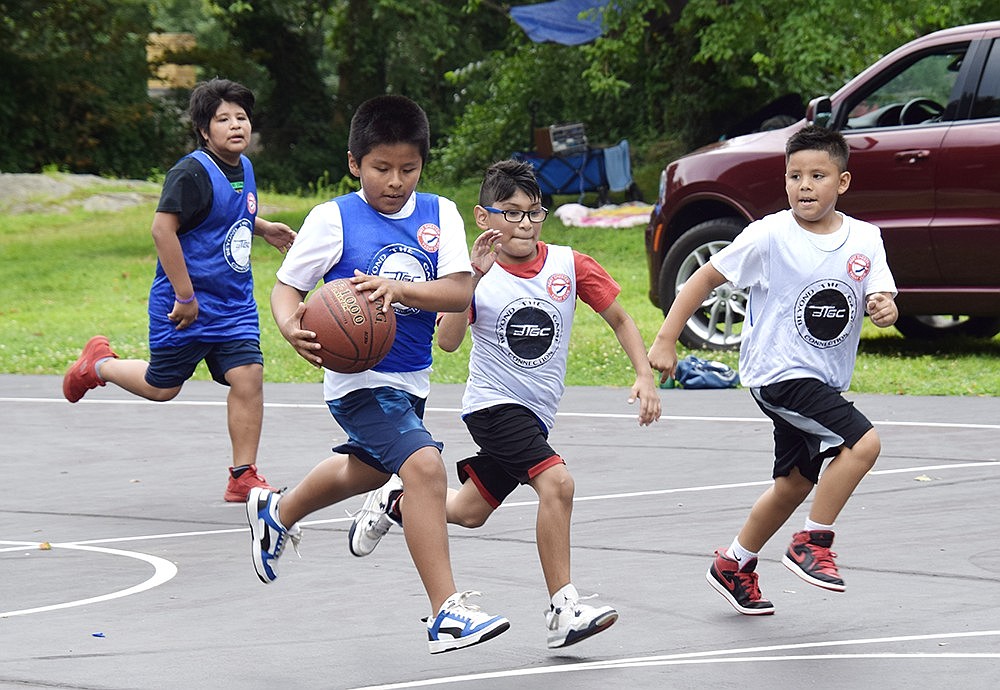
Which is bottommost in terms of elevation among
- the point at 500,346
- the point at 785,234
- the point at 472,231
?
the point at 472,231

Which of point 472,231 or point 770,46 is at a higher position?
point 770,46

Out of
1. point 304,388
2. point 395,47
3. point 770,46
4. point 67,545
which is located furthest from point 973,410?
point 395,47

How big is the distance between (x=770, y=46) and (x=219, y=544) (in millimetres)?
15820

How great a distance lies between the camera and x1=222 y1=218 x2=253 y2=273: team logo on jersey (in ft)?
27.0

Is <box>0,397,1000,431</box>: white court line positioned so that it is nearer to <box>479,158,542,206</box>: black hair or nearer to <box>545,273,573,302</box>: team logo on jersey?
<box>545,273,573,302</box>: team logo on jersey

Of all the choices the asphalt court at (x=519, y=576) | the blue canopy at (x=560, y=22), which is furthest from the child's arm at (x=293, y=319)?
the blue canopy at (x=560, y=22)

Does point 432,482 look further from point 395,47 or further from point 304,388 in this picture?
point 395,47

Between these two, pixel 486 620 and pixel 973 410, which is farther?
pixel 973 410

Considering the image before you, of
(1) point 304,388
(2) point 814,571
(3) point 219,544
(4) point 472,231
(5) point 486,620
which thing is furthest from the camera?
(4) point 472,231

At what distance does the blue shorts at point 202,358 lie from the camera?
8.21 m

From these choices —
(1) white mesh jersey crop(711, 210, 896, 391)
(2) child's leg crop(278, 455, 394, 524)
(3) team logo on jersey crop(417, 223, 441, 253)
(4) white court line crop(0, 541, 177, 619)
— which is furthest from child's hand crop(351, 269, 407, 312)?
(4) white court line crop(0, 541, 177, 619)

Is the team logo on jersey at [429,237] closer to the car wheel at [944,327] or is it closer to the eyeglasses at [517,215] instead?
the eyeglasses at [517,215]

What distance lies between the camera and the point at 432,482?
5211mm

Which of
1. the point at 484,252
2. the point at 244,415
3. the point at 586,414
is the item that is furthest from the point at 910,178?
the point at 484,252
